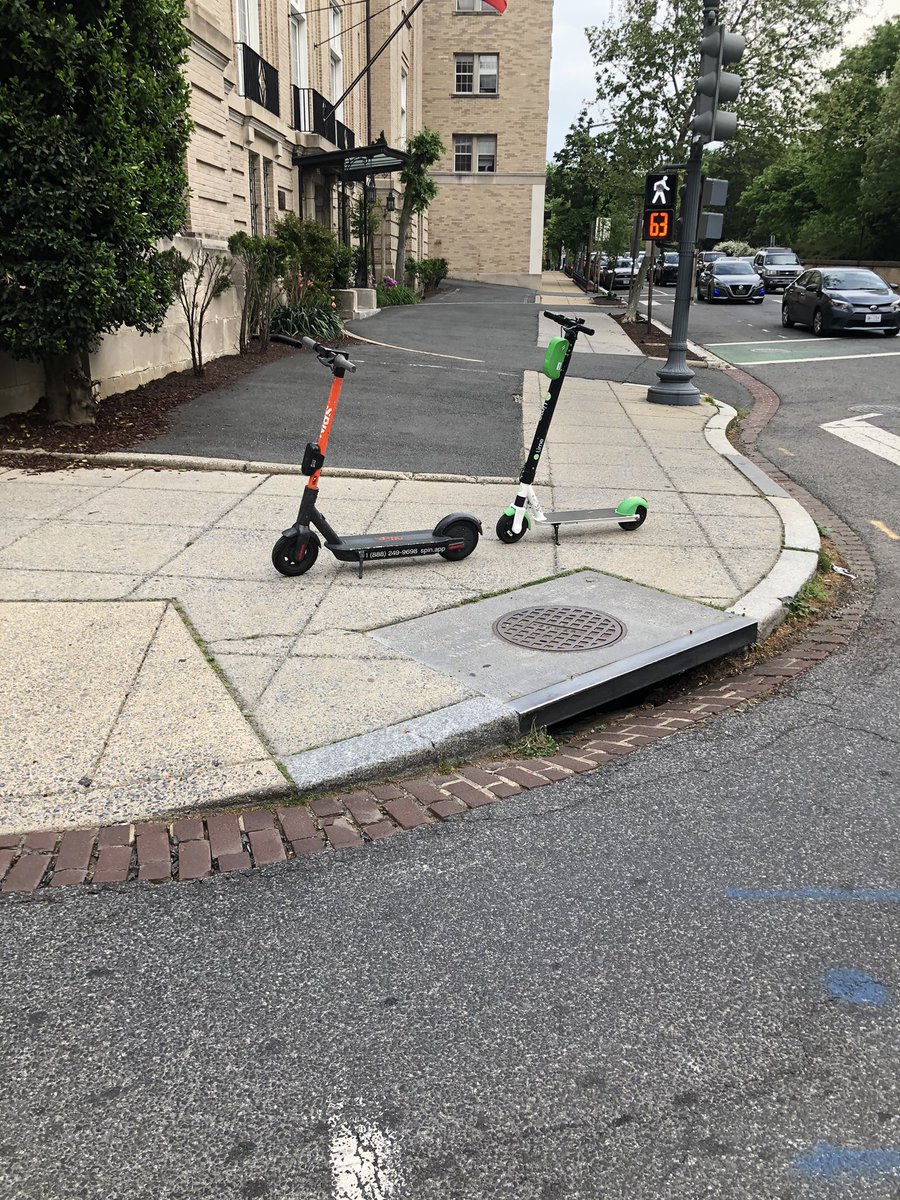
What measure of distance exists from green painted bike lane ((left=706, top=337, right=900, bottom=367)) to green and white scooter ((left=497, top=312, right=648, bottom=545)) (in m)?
13.8

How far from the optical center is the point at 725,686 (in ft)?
16.7

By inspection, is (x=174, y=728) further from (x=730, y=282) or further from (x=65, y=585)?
(x=730, y=282)

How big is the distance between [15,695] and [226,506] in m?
3.46

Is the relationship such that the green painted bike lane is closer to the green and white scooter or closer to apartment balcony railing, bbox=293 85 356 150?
apartment balcony railing, bbox=293 85 356 150

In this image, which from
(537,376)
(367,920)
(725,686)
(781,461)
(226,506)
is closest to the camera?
(367,920)

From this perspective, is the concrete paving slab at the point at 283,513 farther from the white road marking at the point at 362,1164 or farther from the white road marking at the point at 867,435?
the white road marking at the point at 867,435

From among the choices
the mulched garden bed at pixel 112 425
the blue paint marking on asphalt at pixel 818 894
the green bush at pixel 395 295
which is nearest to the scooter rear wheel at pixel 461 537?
the blue paint marking on asphalt at pixel 818 894

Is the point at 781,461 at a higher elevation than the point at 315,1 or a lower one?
lower

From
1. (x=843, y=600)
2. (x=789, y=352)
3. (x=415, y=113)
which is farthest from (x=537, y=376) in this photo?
(x=415, y=113)

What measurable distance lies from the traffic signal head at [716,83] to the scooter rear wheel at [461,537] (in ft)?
26.1

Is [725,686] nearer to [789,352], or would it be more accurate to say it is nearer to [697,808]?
[697,808]

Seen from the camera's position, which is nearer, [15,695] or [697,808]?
[697,808]

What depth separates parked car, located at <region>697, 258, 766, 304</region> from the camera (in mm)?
36969

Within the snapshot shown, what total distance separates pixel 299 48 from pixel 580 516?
21.8 metres
